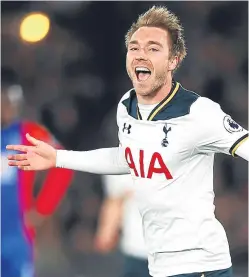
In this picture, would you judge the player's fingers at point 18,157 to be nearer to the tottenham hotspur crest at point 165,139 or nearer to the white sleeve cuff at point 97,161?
the white sleeve cuff at point 97,161

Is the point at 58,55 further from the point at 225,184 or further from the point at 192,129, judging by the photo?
the point at 192,129

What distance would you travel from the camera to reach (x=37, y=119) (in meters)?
6.81

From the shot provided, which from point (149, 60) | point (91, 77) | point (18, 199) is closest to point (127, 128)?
point (149, 60)

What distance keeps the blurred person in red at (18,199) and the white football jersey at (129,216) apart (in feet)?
1.27

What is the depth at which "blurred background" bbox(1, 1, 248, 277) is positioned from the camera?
6789 mm

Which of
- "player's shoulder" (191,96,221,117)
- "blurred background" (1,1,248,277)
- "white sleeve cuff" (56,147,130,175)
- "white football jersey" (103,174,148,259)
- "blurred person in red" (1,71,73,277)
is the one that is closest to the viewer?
"player's shoulder" (191,96,221,117)

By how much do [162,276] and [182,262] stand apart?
0.37 ft

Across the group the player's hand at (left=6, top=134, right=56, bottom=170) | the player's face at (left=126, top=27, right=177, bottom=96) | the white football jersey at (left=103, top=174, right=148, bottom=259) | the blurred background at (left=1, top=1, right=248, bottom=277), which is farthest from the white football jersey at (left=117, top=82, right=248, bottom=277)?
the blurred background at (left=1, top=1, right=248, bottom=277)

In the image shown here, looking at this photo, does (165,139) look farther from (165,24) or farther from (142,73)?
(165,24)

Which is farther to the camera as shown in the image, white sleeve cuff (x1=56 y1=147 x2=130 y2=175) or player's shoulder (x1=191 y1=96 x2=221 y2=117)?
white sleeve cuff (x1=56 y1=147 x2=130 y2=175)

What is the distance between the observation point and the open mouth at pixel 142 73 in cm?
363

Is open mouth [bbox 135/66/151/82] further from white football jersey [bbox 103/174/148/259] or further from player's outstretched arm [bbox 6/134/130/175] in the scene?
white football jersey [bbox 103/174/148/259]

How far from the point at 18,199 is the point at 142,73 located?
6.53ft

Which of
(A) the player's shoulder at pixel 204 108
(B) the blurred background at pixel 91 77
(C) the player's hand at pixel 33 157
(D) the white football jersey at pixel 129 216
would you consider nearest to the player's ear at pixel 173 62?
(A) the player's shoulder at pixel 204 108
